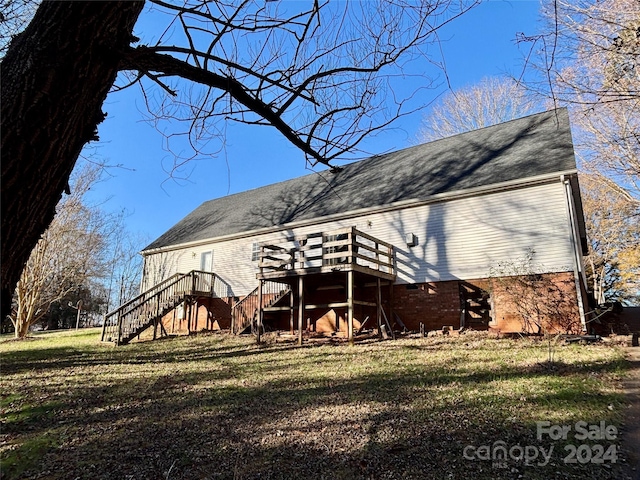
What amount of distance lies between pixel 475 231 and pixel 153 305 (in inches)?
473

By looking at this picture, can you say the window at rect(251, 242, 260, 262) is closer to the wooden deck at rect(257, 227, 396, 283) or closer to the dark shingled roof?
the dark shingled roof

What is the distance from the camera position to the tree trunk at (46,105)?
139 centimetres

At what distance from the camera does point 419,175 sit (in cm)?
1433

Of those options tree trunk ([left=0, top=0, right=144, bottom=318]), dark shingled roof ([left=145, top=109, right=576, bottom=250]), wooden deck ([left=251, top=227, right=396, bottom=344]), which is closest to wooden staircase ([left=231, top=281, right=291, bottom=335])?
wooden deck ([left=251, top=227, right=396, bottom=344])

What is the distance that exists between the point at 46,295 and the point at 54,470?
18.2 metres

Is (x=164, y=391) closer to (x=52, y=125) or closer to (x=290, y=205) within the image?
(x=52, y=125)

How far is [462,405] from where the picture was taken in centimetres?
471

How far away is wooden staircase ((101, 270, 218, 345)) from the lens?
13.7 m

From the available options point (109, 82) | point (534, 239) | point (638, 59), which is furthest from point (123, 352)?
point (638, 59)

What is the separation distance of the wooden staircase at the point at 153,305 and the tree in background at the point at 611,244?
68.3 feet

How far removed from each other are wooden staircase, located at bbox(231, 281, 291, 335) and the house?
→ 0.06m

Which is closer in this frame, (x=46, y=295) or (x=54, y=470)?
(x=54, y=470)

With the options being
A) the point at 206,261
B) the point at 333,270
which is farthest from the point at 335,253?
the point at 206,261

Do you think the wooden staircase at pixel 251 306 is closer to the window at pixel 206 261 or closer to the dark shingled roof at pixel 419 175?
the dark shingled roof at pixel 419 175
